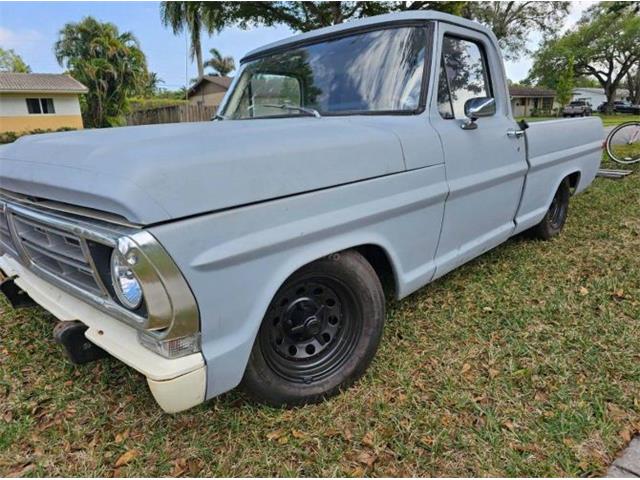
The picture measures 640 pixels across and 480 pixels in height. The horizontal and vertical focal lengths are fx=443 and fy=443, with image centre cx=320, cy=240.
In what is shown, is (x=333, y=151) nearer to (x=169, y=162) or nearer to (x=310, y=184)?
(x=310, y=184)

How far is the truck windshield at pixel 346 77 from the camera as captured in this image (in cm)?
272

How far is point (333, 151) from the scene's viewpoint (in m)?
2.05

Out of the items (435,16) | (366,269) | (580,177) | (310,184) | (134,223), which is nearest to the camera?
(134,223)

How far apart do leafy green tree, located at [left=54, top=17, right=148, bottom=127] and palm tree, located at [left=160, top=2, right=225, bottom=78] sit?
432 cm

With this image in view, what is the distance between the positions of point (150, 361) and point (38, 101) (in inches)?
1338

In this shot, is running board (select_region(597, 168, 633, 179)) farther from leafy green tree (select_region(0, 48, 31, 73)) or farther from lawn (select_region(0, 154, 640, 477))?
leafy green tree (select_region(0, 48, 31, 73))

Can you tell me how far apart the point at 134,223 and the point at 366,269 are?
118 centimetres

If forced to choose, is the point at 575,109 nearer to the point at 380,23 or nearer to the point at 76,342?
the point at 380,23

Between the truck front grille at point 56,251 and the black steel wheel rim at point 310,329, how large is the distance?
2.57 feet

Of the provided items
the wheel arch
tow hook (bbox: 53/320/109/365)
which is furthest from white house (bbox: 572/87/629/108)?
tow hook (bbox: 53/320/109/365)

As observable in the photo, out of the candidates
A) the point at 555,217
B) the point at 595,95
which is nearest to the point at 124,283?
the point at 555,217

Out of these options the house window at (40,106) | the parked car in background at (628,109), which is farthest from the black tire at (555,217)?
the parked car in background at (628,109)

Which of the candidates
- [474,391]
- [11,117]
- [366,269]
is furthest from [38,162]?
[11,117]

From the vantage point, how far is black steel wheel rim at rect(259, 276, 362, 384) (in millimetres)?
2115
